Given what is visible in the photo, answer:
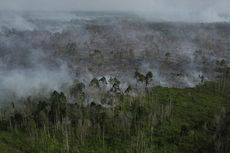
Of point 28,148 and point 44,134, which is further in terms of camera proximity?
point 44,134

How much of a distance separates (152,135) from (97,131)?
24631 millimetres

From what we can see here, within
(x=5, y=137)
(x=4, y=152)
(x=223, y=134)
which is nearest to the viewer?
(x=4, y=152)

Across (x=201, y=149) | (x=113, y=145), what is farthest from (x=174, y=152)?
(x=113, y=145)

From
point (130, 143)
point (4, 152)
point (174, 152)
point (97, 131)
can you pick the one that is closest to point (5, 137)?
point (4, 152)

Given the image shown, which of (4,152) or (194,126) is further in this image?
(194,126)

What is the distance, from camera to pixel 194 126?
199250mm

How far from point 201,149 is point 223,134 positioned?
36.9ft

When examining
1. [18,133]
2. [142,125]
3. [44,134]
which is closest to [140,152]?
[142,125]

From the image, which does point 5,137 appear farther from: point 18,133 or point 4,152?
point 4,152

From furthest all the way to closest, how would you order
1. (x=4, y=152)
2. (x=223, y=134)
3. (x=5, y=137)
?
(x=5, y=137) < (x=223, y=134) < (x=4, y=152)

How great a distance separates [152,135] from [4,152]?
209ft

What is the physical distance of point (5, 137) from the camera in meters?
190

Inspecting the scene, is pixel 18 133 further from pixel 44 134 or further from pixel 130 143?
pixel 130 143

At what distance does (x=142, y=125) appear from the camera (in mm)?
198625
